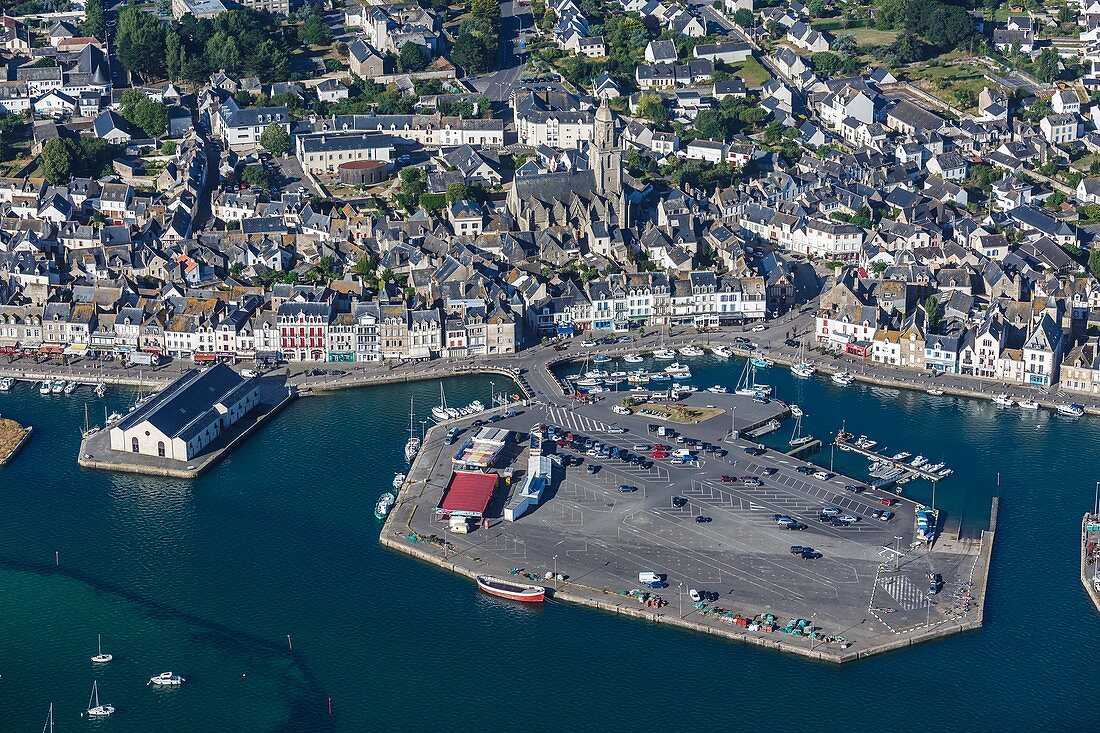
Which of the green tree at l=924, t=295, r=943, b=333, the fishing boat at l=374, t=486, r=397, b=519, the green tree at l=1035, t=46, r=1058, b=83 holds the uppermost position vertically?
the green tree at l=1035, t=46, r=1058, b=83

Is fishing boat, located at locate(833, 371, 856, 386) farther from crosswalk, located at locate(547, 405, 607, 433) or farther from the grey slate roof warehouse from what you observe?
the grey slate roof warehouse

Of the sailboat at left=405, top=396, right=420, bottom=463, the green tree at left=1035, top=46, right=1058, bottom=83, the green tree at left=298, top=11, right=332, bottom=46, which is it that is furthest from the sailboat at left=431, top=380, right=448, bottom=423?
the green tree at left=1035, top=46, right=1058, bottom=83

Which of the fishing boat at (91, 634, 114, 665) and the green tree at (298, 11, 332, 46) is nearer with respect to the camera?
the fishing boat at (91, 634, 114, 665)

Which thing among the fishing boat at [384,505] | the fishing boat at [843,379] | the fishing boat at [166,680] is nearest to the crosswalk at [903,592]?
the fishing boat at [384,505]

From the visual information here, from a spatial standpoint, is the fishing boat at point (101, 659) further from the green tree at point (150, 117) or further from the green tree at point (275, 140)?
the green tree at point (150, 117)

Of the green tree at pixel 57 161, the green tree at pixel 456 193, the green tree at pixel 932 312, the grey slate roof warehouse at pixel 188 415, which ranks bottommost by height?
the grey slate roof warehouse at pixel 188 415

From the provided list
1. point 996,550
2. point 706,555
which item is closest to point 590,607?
point 706,555

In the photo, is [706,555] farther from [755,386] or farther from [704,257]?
[704,257]
